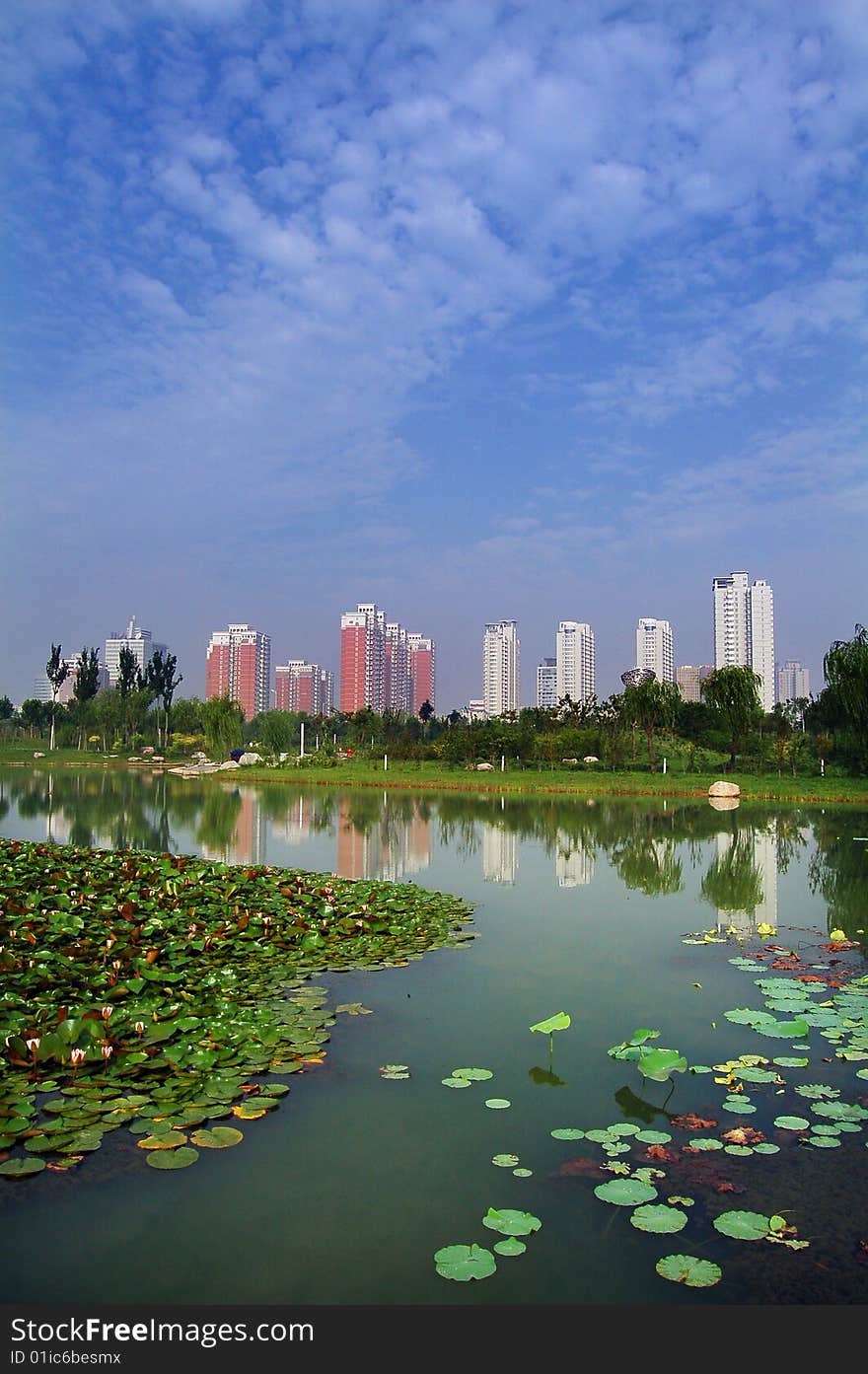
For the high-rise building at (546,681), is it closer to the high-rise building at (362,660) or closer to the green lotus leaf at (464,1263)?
the high-rise building at (362,660)

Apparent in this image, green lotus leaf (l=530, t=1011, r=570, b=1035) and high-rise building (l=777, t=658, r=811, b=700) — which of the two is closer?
green lotus leaf (l=530, t=1011, r=570, b=1035)

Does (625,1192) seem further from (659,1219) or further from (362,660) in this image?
(362,660)

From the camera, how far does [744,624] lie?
88562 millimetres

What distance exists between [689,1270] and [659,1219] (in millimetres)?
251

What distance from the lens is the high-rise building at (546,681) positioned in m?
100

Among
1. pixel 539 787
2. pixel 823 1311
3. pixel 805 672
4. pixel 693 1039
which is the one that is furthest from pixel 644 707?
pixel 805 672

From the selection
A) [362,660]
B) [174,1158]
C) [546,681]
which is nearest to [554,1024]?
[174,1158]

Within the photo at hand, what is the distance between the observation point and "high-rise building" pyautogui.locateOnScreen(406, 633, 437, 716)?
99.7 m

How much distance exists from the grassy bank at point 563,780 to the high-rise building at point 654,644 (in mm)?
63935

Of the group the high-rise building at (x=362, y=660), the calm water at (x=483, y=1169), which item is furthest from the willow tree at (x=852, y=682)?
the high-rise building at (x=362, y=660)

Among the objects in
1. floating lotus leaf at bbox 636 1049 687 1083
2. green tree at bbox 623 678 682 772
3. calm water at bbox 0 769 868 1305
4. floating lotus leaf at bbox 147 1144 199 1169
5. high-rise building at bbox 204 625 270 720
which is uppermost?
high-rise building at bbox 204 625 270 720

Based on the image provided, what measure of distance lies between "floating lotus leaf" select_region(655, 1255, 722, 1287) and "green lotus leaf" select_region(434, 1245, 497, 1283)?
1.54 ft

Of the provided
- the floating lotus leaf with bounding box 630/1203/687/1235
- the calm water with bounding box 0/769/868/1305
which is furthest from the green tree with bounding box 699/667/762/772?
the floating lotus leaf with bounding box 630/1203/687/1235

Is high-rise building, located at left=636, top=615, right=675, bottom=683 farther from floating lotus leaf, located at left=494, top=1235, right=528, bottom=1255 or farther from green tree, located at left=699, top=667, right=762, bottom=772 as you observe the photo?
floating lotus leaf, located at left=494, top=1235, right=528, bottom=1255
